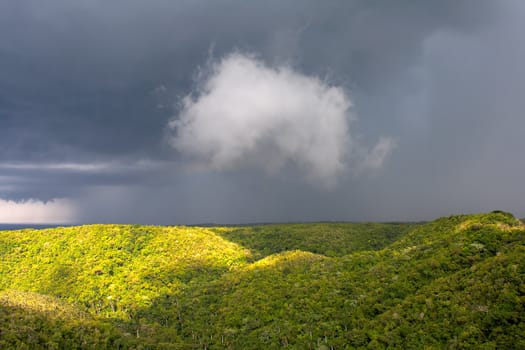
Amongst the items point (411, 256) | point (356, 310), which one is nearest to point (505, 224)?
point (411, 256)

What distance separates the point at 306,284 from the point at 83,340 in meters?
71.9

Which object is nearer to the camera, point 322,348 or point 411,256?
point 322,348

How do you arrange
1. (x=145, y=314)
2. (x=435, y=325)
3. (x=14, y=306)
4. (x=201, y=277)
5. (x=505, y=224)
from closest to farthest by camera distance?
(x=435, y=325), (x=14, y=306), (x=505, y=224), (x=145, y=314), (x=201, y=277)

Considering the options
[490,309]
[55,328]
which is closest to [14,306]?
[55,328]

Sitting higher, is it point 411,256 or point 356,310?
point 411,256

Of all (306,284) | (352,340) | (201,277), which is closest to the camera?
(352,340)

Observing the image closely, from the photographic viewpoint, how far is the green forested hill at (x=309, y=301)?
175 ft

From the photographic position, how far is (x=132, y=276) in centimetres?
18150

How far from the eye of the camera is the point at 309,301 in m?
101

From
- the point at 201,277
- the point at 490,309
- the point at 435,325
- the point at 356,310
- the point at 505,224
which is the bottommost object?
the point at 201,277

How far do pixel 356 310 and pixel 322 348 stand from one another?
49.0ft

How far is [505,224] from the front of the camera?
9188 centimetres

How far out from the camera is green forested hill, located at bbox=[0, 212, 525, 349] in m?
53.4

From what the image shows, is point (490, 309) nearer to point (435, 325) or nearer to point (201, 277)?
point (435, 325)
